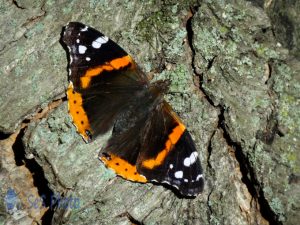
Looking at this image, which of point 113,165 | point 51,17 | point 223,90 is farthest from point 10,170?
point 223,90

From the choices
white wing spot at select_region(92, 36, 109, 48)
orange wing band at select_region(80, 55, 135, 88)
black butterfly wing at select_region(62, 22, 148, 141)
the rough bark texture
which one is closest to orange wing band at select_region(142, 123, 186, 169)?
the rough bark texture

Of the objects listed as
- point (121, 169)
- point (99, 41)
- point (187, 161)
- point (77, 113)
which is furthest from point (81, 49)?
point (187, 161)

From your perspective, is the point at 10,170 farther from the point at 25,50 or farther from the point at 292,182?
the point at 292,182

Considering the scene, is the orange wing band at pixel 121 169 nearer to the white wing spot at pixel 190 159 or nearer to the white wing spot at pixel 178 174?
the white wing spot at pixel 178 174

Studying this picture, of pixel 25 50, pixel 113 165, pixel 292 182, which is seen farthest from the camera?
pixel 25 50

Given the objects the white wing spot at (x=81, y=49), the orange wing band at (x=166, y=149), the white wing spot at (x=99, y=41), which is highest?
the white wing spot at (x=99, y=41)

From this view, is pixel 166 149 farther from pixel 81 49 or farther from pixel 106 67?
pixel 81 49

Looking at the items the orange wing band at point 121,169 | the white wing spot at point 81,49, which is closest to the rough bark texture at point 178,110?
the orange wing band at point 121,169
